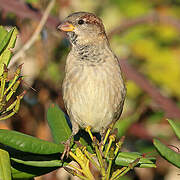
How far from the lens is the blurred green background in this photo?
4.23m

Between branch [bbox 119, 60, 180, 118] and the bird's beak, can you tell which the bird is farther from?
branch [bbox 119, 60, 180, 118]

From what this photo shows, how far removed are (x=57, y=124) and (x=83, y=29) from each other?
124cm

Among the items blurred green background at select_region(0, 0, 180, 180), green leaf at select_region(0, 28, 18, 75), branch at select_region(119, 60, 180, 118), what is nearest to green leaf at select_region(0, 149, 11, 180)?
green leaf at select_region(0, 28, 18, 75)

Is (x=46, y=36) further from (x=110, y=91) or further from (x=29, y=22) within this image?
(x=110, y=91)

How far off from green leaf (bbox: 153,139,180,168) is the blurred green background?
4.73 feet

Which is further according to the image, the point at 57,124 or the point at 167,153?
the point at 57,124

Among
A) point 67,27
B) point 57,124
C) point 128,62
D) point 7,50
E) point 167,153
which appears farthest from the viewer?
point 128,62

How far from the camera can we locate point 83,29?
3.69m

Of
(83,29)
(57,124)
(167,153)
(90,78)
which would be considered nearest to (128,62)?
(83,29)

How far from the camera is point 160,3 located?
6355 millimetres

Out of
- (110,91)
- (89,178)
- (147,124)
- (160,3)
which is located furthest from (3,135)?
(160,3)

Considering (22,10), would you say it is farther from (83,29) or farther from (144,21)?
(144,21)

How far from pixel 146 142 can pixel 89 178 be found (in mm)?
3160

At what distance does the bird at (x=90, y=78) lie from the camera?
3416 millimetres
